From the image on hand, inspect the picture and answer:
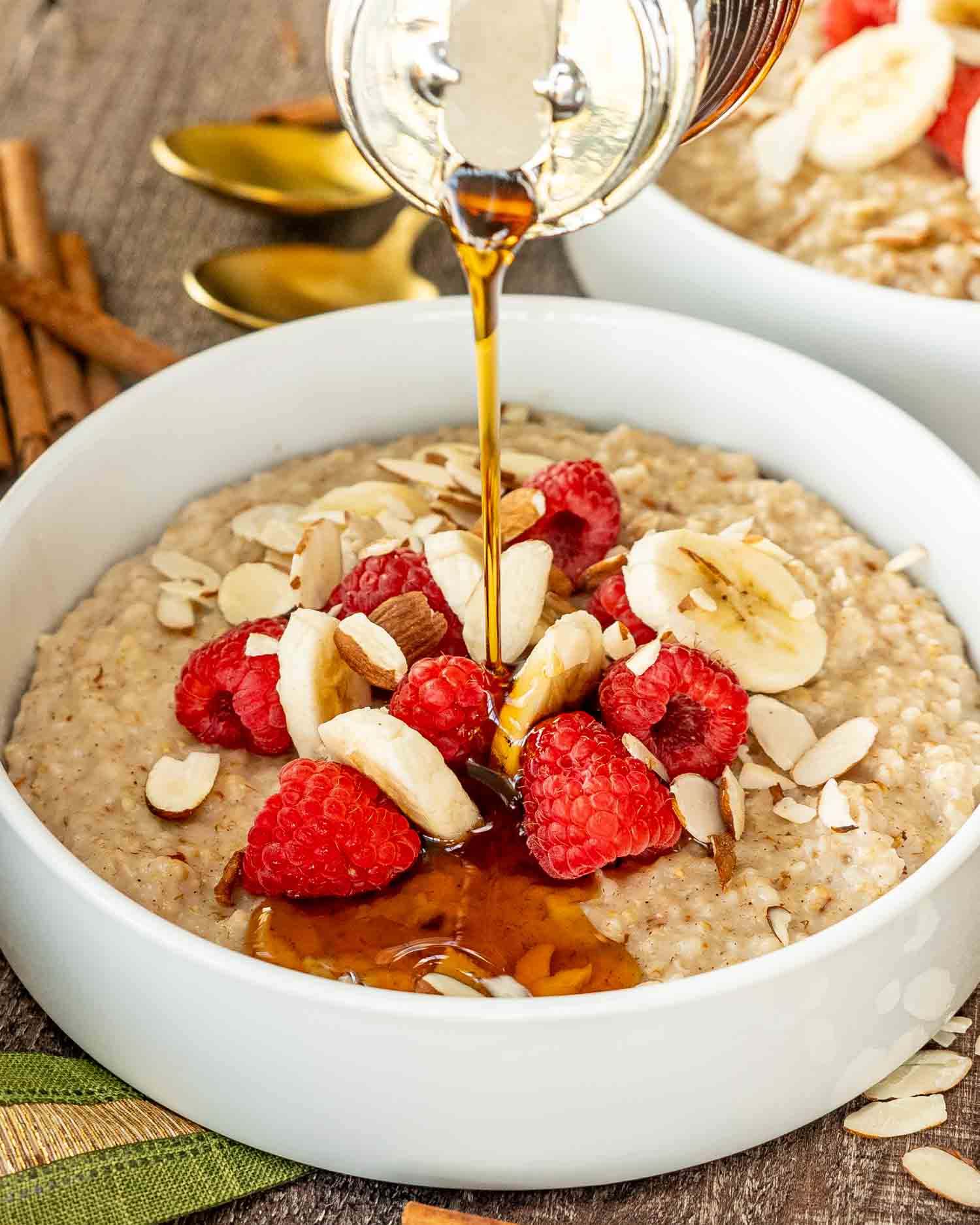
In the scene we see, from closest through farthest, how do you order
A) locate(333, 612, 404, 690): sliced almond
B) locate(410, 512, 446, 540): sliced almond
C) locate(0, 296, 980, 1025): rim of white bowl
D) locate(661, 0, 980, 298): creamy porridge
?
locate(0, 296, 980, 1025): rim of white bowl → locate(333, 612, 404, 690): sliced almond → locate(410, 512, 446, 540): sliced almond → locate(661, 0, 980, 298): creamy porridge

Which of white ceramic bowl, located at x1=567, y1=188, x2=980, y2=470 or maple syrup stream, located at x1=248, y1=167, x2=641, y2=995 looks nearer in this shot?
maple syrup stream, located at x1=248, y1=167, x2=641, y2=995

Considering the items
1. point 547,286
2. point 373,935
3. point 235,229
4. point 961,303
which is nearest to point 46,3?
point 235,229

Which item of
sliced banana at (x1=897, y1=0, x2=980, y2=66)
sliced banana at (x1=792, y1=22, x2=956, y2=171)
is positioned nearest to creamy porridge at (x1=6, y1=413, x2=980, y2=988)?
sliced banana at (x1=792, y1=22, x2=956, y2=171)

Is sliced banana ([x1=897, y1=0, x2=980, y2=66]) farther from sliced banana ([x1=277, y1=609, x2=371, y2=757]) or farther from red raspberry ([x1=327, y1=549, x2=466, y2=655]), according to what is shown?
sliced banana ([x1=277, y1=609, x2=371, y2=757])

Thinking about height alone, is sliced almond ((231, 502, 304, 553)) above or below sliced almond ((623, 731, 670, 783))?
below

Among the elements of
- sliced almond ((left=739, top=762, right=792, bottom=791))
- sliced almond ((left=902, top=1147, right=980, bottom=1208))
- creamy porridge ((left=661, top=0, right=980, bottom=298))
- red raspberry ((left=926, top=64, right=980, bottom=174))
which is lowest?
sliced almond ((left=902, top=1147, right=980, bottom=1208))

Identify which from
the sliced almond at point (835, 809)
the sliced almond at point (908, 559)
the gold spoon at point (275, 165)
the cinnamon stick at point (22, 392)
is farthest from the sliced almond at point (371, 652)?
the gold spoon at point (275, 165)

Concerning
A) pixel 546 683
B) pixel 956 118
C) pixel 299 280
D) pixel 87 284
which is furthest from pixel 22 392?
pixel 956 118
